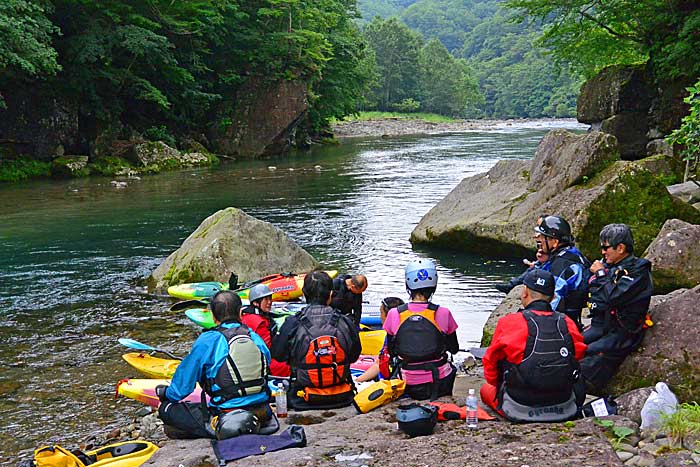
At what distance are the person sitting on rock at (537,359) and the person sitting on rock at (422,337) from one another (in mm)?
562

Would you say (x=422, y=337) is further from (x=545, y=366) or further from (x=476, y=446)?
(x=476, y=446)

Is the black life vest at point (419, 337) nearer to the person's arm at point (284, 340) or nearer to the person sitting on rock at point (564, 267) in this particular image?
the person's arm at point (284, 340)

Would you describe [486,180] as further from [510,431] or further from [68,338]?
[510,431]

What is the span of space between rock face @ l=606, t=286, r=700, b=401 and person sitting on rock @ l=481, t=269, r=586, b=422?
0.71 m

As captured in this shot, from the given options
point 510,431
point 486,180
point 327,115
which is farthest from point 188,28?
point 510,431

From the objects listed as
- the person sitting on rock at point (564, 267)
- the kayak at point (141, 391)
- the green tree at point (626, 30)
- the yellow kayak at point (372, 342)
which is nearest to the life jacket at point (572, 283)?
the person sitting on rock at point (564, 267)

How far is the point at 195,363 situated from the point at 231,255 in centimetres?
663

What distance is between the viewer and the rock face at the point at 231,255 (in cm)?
1105

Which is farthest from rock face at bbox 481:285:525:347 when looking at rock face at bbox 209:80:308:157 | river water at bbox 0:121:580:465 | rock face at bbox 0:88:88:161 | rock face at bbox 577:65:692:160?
rock face at bbox 209:80:308:157

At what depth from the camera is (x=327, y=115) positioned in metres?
47.8

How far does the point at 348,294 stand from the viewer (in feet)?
25.2

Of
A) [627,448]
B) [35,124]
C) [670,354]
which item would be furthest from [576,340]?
[35,124]

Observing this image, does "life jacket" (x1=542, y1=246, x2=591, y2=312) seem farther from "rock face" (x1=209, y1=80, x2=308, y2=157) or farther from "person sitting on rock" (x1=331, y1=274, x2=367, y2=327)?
"rock face" (x1=209, y1=80, x2=308, y2=157)

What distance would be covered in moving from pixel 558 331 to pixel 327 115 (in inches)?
1745
